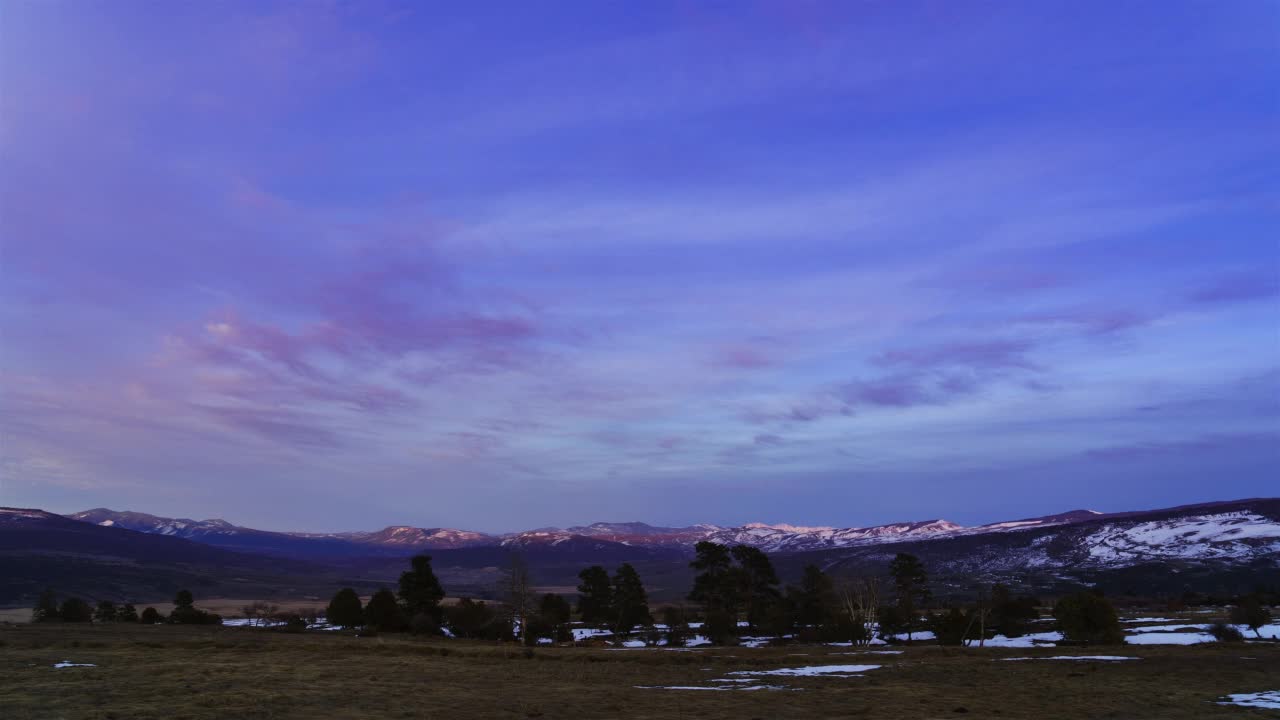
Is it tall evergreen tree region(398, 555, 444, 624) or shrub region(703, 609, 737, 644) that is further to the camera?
tall evergreen tree region(398, 555, 444, 624)

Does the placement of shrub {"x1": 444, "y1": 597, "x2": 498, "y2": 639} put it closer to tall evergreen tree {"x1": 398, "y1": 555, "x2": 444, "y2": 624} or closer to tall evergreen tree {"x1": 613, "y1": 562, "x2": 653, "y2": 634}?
tall evergreen tree {"x1": 398, "y1": 555, "x2": 444, "y2": 624}

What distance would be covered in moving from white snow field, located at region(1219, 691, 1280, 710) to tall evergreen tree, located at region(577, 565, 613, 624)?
6192 centimetres

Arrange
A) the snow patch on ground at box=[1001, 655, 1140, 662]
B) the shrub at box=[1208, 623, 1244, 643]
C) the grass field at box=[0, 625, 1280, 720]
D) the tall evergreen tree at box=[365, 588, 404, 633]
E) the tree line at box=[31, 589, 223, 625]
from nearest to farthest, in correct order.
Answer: the grass field at box=[0, 625, 1280, 720], the snow patch on ground at box=[1001, 655, 1140, 662], the shrub at box=[1208, 623, 1244, 643], the tall evergreen tree at box=[365, 588, 404, 633], the tree line at box=[31, 589, 223, 625]

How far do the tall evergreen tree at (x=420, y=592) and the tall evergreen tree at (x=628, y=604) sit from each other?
59.3 feet

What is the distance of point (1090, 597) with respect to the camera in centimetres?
5544

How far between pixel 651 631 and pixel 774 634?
38.8ft

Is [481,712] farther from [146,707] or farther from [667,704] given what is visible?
[146,707]

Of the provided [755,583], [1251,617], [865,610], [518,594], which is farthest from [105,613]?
[1251,617]

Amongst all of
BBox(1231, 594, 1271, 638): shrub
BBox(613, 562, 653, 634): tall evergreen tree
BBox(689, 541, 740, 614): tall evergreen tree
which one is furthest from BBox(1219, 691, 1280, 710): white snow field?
BBox(613, 562, 653, 634): tall evergreen tree

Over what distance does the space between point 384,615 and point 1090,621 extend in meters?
55.3

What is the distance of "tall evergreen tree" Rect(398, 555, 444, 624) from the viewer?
234ft

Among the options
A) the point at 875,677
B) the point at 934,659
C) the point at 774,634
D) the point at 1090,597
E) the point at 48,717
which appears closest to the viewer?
the point at 48,717

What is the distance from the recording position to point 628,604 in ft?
261

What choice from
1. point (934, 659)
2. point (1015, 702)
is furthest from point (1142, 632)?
point (1015, 702)
